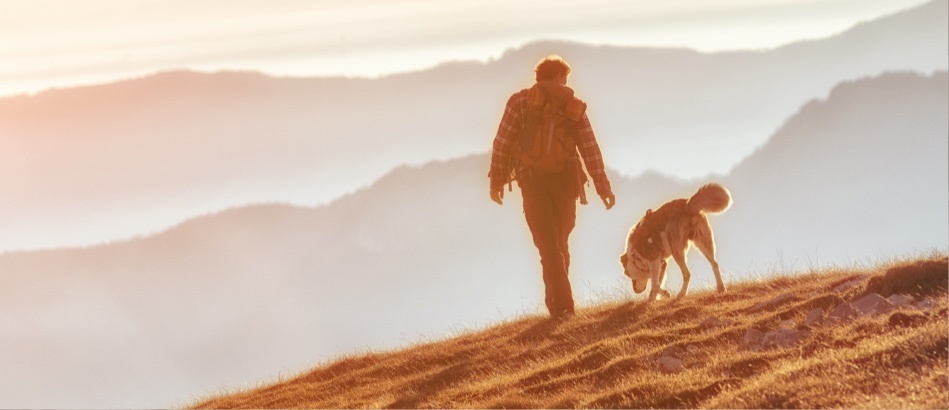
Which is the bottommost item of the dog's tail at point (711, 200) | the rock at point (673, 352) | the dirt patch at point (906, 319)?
the dirt patch at point (906, 319)

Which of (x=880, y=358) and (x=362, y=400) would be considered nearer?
(x=880, y=358)

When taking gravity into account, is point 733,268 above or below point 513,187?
below

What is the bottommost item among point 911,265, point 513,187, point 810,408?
point 810,408

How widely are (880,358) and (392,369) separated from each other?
680 cm

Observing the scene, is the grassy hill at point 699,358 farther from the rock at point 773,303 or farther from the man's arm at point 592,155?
the man's arm at point 592,155

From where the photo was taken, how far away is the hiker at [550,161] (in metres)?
17.5

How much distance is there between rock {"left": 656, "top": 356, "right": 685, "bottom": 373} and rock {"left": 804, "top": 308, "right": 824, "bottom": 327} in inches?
57.6

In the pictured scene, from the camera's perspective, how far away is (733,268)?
19156 mm

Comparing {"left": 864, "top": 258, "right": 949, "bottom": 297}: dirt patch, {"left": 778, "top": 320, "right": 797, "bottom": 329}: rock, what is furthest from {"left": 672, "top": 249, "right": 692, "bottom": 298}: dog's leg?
{"left": 778, "top": 320, "right": 797, "bottom": 329}: rock

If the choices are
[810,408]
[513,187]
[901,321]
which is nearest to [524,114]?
[513,187]

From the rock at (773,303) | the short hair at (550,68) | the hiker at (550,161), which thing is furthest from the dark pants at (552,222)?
the rock at (773,303)

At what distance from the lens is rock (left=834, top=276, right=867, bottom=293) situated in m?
15.3

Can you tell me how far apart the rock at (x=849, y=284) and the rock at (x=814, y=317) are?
1.17 metres

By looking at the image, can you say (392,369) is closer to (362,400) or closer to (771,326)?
(362,400)
